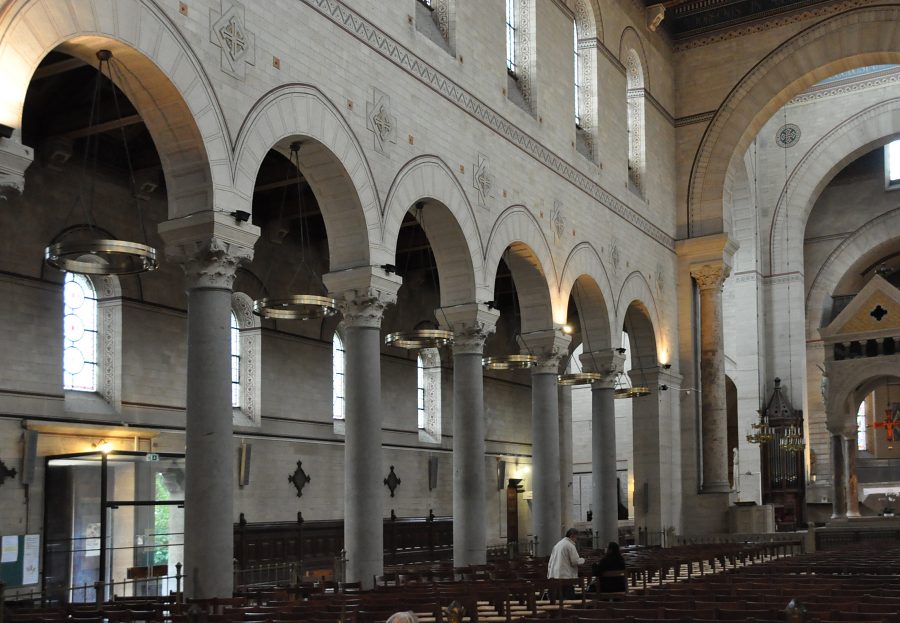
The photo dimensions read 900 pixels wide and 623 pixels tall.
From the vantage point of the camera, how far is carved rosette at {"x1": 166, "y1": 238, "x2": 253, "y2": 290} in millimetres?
13039

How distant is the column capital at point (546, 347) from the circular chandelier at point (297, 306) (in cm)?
646

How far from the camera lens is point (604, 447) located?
83.7 ft

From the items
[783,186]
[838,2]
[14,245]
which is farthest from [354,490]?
[783,186]

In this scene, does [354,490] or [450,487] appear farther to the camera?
[450,487]

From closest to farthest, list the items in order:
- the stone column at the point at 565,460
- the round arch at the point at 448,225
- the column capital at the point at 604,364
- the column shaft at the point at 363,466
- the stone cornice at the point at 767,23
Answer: the column shaft at the point at 363,466, the round arch at the point at 448,225, the column capital at the point at 604,364, the stone cornice at the point at 767,23, the stone column at the point at 565,460

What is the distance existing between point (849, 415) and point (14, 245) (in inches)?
1135

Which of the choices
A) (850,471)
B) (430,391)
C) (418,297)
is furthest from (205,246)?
(850,471)

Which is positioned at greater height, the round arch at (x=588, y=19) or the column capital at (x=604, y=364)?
the round arch at (x=588, y=19)

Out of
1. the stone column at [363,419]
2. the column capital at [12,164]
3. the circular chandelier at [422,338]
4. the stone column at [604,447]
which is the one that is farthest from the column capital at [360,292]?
the stone column at [604,447]

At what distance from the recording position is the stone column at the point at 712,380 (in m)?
29.9

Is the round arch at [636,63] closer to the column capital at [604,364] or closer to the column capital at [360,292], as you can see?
the column capital at [604,364]

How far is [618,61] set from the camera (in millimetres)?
27547

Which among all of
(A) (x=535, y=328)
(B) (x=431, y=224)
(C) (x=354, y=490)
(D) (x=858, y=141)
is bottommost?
(C) (x=354, y=490)

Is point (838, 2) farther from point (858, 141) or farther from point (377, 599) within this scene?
point (377, 599)
